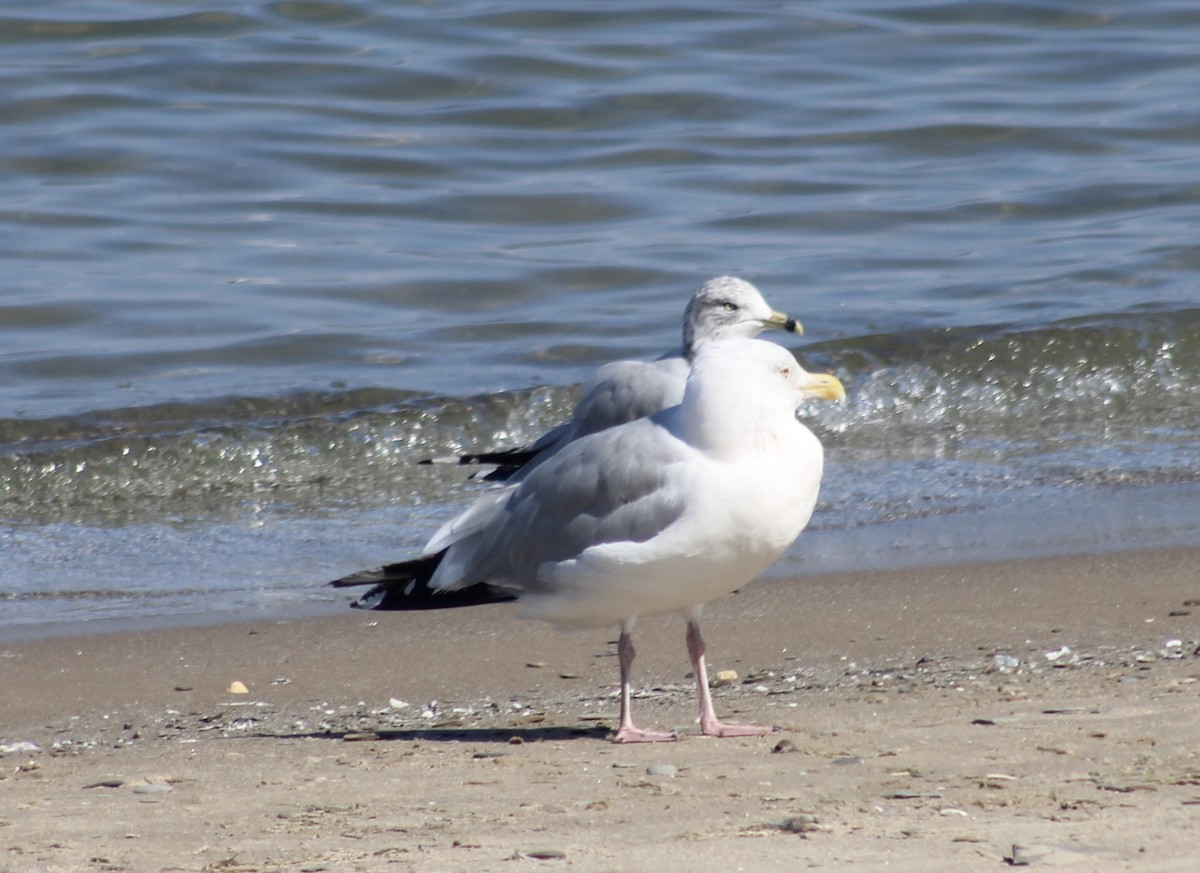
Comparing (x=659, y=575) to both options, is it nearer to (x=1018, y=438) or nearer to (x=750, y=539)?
(x=750, y=539)

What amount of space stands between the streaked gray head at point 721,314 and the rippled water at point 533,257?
836 mm

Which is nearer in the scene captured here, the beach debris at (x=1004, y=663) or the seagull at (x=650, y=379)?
the beach debris at (x=1004, y=663)

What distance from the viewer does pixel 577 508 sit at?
4.67 m

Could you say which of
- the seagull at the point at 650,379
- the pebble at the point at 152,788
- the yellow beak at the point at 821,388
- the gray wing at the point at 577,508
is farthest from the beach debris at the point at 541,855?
the seagull at the point at 650,379

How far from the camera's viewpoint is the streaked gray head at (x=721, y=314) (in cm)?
614

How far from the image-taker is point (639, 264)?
11102 mm

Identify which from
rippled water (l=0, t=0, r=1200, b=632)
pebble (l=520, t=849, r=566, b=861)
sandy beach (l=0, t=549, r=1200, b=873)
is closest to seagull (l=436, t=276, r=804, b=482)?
sandy beach (l=0, t=549, r=1200, b=873)

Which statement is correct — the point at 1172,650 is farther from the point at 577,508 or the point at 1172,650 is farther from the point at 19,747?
the point at 19,747

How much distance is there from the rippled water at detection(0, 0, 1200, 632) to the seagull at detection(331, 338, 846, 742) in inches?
61.8

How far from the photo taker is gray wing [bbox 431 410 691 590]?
4.45 metres

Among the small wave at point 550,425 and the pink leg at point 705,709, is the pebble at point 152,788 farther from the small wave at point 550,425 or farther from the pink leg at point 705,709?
the small wave at point 550,425

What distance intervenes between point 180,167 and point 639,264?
3.55 meters

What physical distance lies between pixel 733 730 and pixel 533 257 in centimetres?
725

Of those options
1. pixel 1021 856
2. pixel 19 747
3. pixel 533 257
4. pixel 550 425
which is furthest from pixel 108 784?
pixel 533 257
